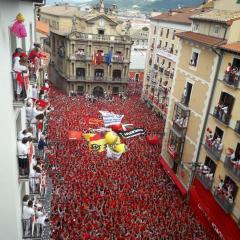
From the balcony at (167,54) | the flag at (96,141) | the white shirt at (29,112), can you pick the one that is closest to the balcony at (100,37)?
the balcony at (167,54)

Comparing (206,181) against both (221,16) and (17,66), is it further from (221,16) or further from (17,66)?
(17,66)

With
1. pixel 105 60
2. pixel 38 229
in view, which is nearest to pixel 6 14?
pixel 38 229

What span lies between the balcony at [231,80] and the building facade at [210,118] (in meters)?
0.03

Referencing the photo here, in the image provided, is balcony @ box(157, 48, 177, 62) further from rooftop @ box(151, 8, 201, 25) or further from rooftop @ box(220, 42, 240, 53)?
rooftop @ box(220, 42, 240, 53)

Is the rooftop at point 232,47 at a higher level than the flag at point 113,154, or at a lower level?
higher

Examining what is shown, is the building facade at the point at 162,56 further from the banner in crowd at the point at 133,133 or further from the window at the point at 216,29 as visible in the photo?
the window at the point at 216,29

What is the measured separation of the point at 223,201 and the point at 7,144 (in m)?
15.6

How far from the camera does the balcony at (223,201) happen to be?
19.3 m

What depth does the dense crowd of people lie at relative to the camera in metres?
20.4

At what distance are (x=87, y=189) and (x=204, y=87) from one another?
483 inches

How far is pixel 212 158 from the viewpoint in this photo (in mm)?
21828

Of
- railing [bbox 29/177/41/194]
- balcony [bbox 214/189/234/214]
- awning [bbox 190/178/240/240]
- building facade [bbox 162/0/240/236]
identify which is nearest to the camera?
railing [bbox 29/177/41/194]

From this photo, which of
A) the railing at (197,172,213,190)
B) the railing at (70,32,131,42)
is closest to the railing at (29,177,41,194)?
the railing at (197,172,213,190)

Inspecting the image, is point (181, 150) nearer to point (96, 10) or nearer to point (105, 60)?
point (105, 60)
